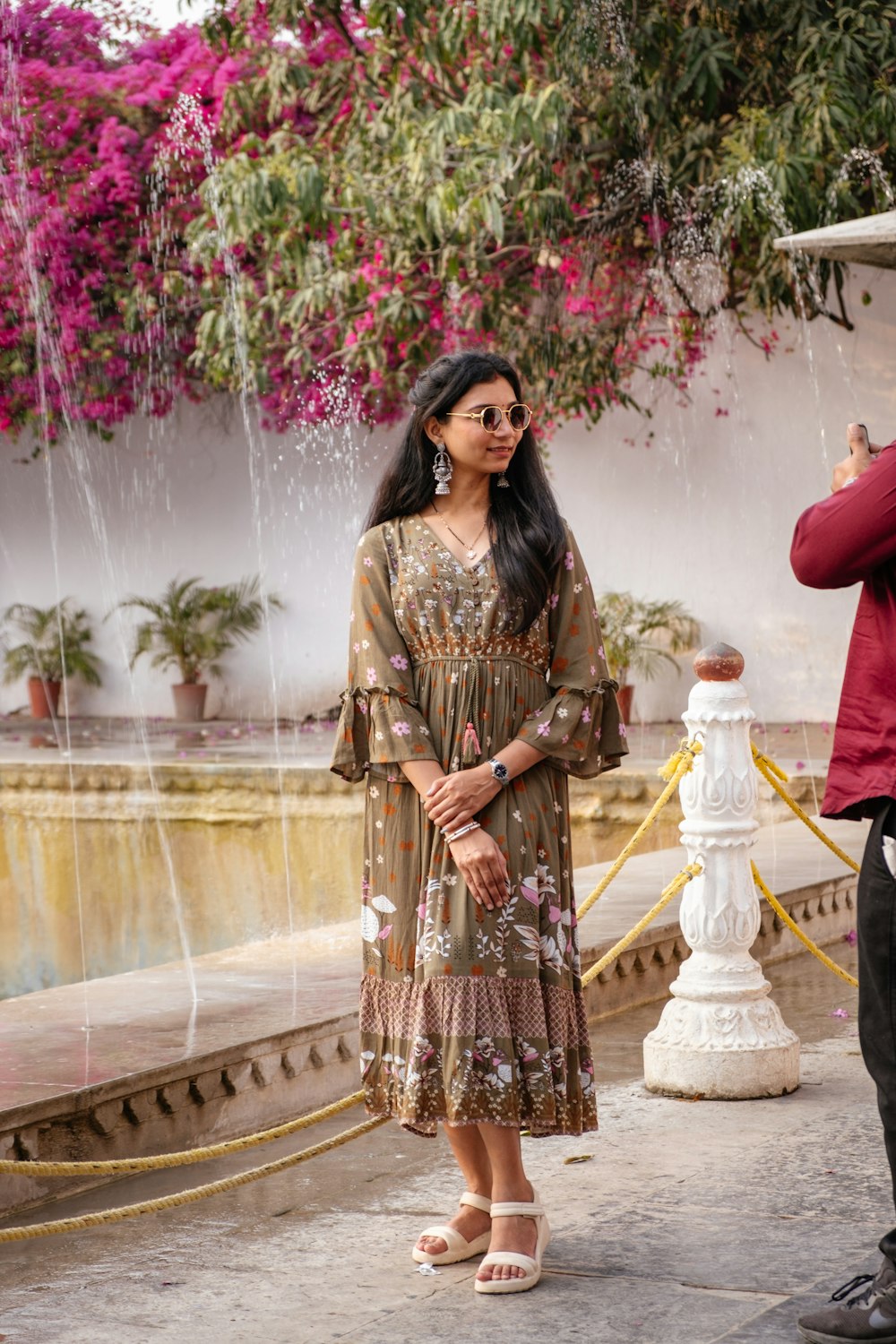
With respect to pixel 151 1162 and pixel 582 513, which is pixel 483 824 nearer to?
pixel 151 1162

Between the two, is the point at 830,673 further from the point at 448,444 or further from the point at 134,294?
the point at 448,444

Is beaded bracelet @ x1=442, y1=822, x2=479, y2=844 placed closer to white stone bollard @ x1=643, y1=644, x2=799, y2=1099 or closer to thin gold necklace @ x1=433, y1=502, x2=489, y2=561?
Answer: thin gold necklace @ x1=433, y1=502, x2=489, y2=561

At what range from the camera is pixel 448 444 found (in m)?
2.98

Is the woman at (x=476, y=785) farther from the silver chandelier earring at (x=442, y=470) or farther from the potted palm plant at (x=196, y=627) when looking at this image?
the potted palm plant at (x=196, y=627)

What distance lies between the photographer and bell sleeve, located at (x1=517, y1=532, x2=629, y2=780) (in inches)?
113

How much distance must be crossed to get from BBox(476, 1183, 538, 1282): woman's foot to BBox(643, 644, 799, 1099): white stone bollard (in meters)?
1.27

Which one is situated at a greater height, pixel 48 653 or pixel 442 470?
pixel 48 653

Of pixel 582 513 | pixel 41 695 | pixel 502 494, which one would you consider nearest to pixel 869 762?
pixel 502 494

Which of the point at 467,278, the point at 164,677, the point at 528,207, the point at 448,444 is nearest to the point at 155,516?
the point at 164,677

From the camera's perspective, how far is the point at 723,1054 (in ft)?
13.1

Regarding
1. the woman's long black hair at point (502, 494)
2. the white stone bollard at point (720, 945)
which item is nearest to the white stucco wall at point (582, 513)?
the white stone bollard at point (720, 945)

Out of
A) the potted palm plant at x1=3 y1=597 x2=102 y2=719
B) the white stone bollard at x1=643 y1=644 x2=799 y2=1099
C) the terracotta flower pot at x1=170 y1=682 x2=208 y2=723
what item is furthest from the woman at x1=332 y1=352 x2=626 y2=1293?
the potted palm plant at x1=3 y1=597 x2=102 y2=719

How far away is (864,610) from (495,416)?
79 cm

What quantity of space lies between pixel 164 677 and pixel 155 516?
1403 millimetres
